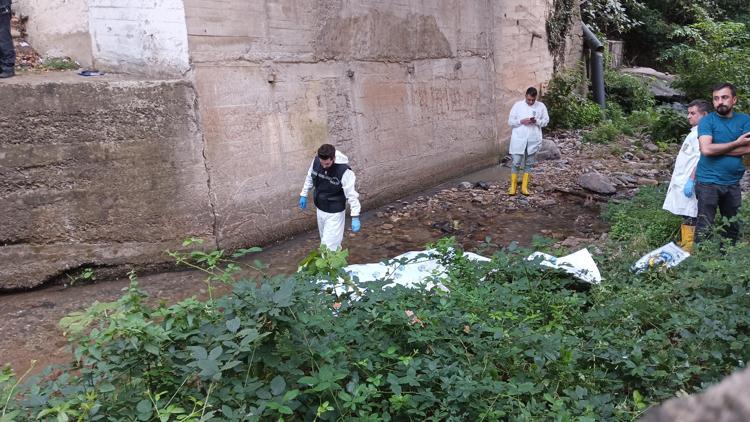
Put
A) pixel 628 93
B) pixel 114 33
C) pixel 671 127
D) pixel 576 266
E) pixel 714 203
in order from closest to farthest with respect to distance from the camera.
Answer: pixel 576 266
pixel 714 203
pixel 114 33
pixel 671 127
pixel 628 93

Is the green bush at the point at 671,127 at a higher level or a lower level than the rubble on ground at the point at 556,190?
higher

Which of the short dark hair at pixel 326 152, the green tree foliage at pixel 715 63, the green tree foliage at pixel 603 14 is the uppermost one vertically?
the green tree foliage at pixel 603 14

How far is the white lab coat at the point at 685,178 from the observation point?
5.25 metres

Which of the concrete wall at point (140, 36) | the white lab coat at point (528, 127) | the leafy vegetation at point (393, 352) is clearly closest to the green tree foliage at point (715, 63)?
the white lab coat at point (528, 127)

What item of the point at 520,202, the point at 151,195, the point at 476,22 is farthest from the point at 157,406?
the point at 476,22

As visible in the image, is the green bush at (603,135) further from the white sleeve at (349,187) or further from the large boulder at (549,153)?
the white sleeve at (349,187)

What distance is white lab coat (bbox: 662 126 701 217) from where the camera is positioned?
5250mm

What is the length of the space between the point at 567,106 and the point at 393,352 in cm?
1184

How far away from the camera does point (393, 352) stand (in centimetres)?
280

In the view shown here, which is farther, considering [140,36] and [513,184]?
[513,184]

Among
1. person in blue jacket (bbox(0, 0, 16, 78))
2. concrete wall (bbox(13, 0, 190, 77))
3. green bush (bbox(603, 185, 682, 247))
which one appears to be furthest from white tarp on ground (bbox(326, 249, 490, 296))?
person in blue jacket (bbox(0, 0, 16, 78))

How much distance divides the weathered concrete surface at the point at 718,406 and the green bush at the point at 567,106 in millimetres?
13330

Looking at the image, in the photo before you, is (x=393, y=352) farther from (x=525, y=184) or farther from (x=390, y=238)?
(x=525, y=184)

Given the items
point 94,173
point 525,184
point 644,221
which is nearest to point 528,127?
point 525,184
